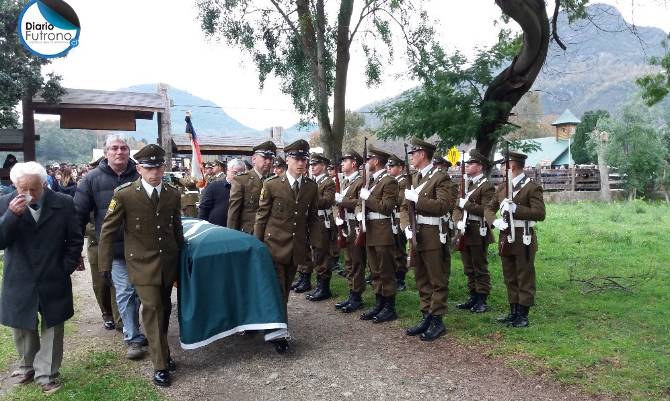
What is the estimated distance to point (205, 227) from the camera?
18.5ft

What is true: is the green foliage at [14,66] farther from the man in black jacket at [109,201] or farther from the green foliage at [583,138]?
the green foliage at [583,138]

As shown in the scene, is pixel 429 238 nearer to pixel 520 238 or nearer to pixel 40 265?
pixel 520 238

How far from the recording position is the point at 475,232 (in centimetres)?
701

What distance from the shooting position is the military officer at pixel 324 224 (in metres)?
7.74

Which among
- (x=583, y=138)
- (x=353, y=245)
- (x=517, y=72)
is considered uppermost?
(x=583, y=138)

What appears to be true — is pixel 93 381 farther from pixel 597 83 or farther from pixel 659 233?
pixel 597 83

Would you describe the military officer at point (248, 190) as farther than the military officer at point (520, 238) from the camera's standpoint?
Yes

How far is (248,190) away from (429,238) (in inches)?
91.5

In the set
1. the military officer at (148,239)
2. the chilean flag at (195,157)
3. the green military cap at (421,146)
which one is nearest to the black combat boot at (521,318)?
the green military cap at (421,146)

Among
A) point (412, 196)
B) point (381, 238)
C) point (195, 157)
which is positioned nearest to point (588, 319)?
point (381, 238)

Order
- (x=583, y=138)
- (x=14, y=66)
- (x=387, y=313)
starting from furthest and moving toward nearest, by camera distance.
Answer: (x=583, y=138) → (x=14, y=66) → (x=387, y=313)

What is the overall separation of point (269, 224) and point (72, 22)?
6.26m

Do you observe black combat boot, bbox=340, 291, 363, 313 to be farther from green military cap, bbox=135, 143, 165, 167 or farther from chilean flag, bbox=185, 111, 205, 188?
chilean flag, bbox=185, 111, 205, 188

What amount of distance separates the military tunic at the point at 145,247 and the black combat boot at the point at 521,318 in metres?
3.65
